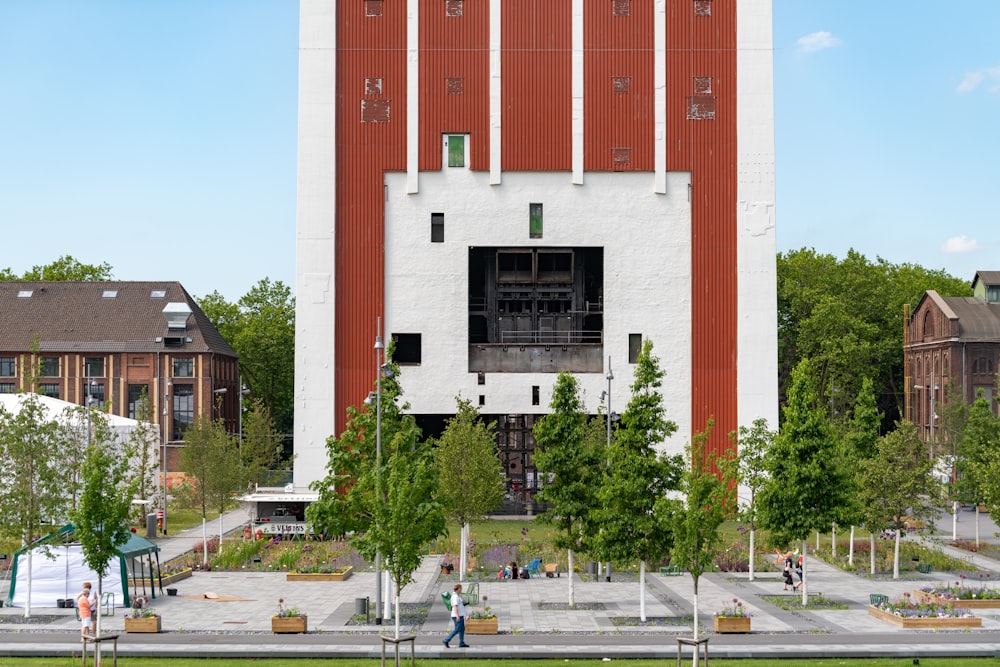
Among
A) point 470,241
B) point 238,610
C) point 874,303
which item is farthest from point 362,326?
point 874,303

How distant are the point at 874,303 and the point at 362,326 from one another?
64060 millimetres

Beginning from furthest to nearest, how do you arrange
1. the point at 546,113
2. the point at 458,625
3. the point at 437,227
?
the point at 437,227 < the point at 546,113 < the point at 458,625

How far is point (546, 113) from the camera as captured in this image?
6266 cm

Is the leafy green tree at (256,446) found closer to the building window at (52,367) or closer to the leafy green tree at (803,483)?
the building window at (52,367)

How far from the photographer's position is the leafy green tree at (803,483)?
36969mm

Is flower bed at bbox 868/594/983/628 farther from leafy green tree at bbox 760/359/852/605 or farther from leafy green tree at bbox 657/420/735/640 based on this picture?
leafy green tree at bbox 657/420/735/640

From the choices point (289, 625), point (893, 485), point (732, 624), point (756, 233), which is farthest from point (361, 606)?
point (756, 233)

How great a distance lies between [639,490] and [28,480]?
18.7 metres

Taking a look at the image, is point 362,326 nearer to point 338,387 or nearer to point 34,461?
point 338,387

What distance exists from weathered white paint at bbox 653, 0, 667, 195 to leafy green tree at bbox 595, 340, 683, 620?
1223 inches

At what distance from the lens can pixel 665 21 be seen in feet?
207

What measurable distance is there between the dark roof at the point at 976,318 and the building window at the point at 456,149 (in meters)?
55.3

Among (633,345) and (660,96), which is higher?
(660,96)

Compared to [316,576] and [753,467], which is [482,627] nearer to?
[316,576]
